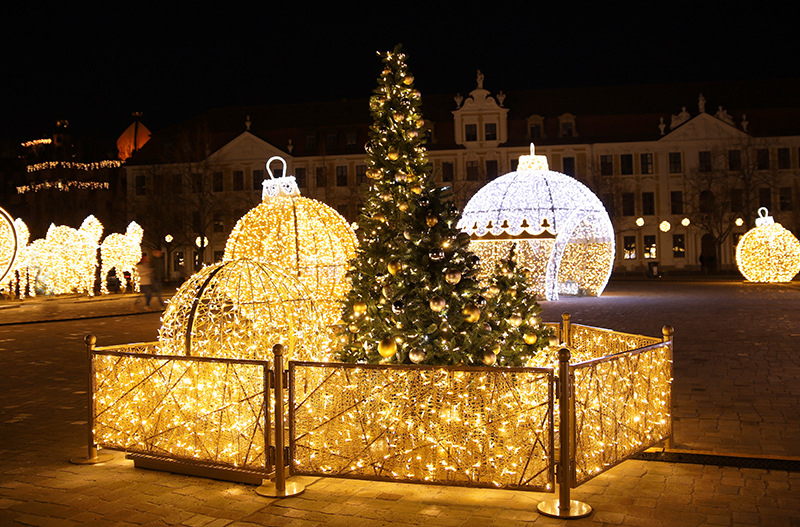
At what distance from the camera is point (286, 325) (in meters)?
6.79

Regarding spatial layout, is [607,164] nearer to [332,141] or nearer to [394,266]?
[332,141]

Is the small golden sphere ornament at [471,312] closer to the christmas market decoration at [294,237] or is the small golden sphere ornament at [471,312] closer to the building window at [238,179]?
the christmas market decoration at [294,237]

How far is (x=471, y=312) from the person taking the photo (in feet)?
16.8

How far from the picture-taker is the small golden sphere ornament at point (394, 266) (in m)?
5.29

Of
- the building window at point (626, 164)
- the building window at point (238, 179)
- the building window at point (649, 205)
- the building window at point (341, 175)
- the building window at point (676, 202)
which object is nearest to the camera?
the building window at point (676, 202)

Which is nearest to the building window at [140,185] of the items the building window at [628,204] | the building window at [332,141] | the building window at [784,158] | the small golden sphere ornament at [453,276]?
the building window at [332,141]

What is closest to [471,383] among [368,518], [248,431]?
[368,518]

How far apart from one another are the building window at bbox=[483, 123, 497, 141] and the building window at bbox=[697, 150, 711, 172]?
1311cm

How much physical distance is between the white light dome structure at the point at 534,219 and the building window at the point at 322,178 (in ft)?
86.7

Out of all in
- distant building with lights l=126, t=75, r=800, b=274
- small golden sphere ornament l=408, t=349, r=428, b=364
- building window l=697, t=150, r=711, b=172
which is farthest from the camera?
building window l=697, t=150, r=711, b=172

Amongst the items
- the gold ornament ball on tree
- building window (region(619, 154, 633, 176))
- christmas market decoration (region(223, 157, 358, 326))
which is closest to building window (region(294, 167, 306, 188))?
building window (region(619, 154, 633, 176))

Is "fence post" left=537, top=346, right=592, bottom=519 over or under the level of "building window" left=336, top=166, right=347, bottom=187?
under

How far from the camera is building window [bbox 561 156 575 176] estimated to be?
158 ft

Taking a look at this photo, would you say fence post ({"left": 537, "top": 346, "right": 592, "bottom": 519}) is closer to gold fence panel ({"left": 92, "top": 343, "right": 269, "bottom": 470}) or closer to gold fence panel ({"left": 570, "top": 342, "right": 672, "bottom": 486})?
gold fence panel ({"left": 570, "top": 342, "right": 672, "bottom": 486})
